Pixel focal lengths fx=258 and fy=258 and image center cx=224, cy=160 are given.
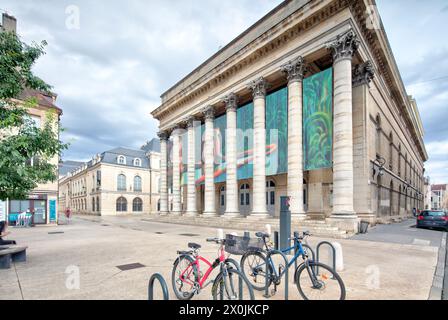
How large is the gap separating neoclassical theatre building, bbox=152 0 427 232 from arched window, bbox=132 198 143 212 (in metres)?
29.8

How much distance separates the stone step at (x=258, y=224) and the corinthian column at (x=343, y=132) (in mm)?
1026

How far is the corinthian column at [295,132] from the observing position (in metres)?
17.7

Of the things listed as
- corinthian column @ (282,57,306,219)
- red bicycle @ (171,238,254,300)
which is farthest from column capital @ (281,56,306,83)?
red bicycle @ (171,238,254,300)

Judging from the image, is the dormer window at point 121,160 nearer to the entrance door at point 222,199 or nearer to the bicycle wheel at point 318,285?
the entrance door at point 222,199

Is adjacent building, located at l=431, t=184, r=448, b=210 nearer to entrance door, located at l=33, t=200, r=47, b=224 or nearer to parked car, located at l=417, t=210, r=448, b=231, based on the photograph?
parked car, located at l=417, t=210, r=448, b=231

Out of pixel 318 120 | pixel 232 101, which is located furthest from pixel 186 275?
pixel 232 101

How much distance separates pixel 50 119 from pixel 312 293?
341 inches

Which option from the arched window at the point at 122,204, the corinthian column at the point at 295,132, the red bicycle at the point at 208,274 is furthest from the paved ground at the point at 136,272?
the arched window at the point at 122,204

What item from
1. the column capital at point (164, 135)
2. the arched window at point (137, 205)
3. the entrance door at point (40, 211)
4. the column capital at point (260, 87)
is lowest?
the arched window at point (137, 205)

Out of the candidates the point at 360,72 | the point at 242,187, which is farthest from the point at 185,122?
the point at 360,72

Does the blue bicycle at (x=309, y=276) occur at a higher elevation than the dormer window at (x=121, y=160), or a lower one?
lower

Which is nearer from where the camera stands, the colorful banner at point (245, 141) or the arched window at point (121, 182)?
the colorful banner at point (245, 141)

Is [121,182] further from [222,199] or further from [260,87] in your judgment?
[260,87]

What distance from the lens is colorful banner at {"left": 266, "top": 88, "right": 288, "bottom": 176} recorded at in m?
19.6
